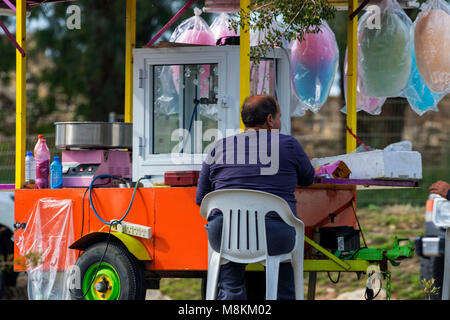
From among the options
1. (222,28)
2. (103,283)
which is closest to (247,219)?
(103,283)

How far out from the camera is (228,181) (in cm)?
440

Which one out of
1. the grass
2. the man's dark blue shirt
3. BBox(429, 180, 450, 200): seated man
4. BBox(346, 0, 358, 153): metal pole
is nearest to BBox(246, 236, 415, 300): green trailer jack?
BBox(429, 180, 450, 200): seated man

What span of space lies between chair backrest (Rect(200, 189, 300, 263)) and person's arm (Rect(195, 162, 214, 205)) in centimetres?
29

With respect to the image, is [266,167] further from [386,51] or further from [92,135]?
[386,51]

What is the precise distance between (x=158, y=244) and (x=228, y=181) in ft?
3.24

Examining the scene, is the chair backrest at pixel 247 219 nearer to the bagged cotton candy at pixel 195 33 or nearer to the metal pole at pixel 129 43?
the bagged cotton candy at pixel 195 33

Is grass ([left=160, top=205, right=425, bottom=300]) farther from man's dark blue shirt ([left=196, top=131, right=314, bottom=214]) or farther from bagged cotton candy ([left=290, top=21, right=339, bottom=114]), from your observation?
Answer: man's dark blue shirt ([left=196, top=131, right=314, bottom=214])

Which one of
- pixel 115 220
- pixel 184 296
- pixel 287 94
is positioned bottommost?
pixel 184 296

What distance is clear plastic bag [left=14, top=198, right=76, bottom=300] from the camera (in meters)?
5.42

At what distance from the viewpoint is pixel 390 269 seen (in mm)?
9875

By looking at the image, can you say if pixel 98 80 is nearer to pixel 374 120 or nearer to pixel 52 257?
pixel 374 120

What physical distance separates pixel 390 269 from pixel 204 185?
5935mm
